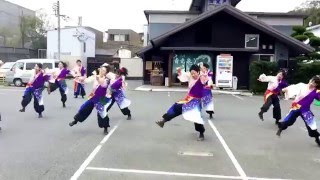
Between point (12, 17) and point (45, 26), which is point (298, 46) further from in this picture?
point (12, 17)

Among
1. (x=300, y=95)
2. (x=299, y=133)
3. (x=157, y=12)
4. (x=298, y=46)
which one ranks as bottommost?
(x=299, y=133)

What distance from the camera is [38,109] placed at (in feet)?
41.7

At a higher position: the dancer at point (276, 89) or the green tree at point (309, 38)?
the green tree at point (309, 38)

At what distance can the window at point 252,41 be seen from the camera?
92.0 feet

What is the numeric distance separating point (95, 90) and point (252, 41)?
19.9m

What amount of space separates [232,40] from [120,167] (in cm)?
2260

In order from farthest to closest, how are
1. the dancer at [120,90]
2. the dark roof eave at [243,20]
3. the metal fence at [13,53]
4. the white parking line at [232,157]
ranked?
1. the metal fence at [13,53]
2. the dark roof eave at [243,20]
3. the dancer at [120,90]
4. the white parking line at [232,157]

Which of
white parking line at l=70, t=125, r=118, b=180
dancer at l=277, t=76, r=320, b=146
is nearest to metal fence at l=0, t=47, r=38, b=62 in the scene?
white parking line at l=70, t=125, r=118, b=180

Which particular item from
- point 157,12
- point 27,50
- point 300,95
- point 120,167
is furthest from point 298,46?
point 27,50

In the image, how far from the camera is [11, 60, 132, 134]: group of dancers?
988cm

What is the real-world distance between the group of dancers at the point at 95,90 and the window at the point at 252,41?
607 inches

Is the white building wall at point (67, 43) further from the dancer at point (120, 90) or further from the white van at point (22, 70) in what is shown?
the dancer at point (120, 90)

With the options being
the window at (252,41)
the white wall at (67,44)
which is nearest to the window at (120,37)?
the white wall at (67,44)

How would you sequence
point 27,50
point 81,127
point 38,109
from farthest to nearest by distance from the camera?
point 27,50, point 38,109, point 81,127
